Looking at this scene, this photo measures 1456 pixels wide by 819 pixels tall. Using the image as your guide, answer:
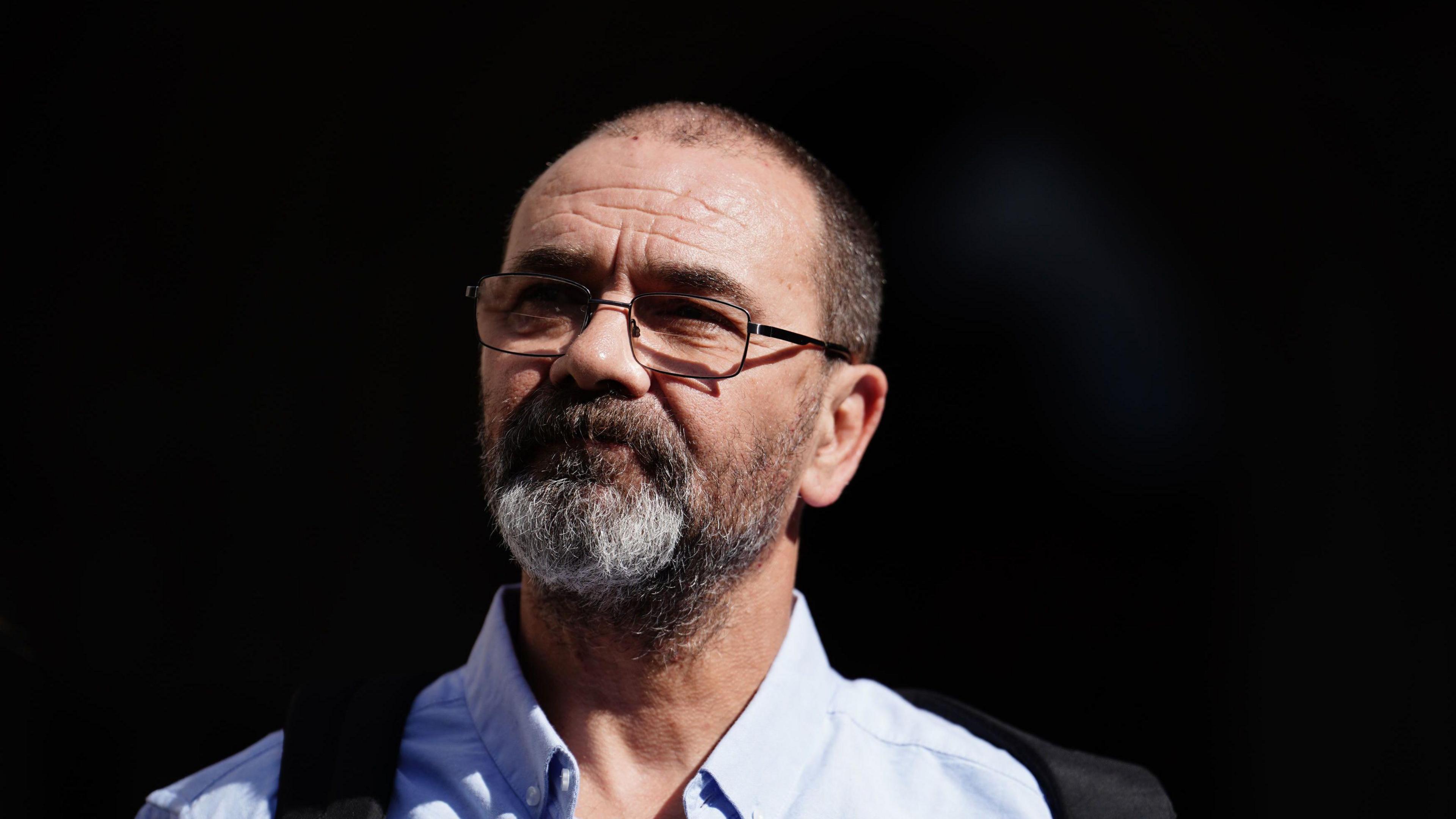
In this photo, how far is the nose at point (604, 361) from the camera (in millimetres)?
1633

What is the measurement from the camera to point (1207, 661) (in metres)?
3.00

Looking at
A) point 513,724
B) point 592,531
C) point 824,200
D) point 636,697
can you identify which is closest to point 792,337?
point 824,200

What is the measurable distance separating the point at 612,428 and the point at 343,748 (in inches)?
28.7

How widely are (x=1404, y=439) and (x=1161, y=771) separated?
1.27m

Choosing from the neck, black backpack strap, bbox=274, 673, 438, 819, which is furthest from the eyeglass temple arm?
black backpack strap, bbox=274, 673, 438, 819

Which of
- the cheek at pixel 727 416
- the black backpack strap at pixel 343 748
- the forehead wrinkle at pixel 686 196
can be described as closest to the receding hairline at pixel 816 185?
the forehead wrinkle at pixel 686 196

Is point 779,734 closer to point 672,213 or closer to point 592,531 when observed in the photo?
point 592,531

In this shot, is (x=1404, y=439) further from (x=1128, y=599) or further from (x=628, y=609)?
(x=628, y=609)

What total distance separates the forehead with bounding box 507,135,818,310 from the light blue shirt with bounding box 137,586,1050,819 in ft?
2.46

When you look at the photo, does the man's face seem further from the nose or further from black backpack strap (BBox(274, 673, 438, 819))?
black backpack strap (BBox(274, 673, 438, 819))

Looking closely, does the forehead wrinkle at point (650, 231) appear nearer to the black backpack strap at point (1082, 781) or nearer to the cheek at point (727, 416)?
the cheek at point (727, 416)

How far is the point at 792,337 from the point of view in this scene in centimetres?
181

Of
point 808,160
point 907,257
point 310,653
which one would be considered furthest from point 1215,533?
point 310,653

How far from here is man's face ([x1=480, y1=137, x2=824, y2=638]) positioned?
64.9 inches
